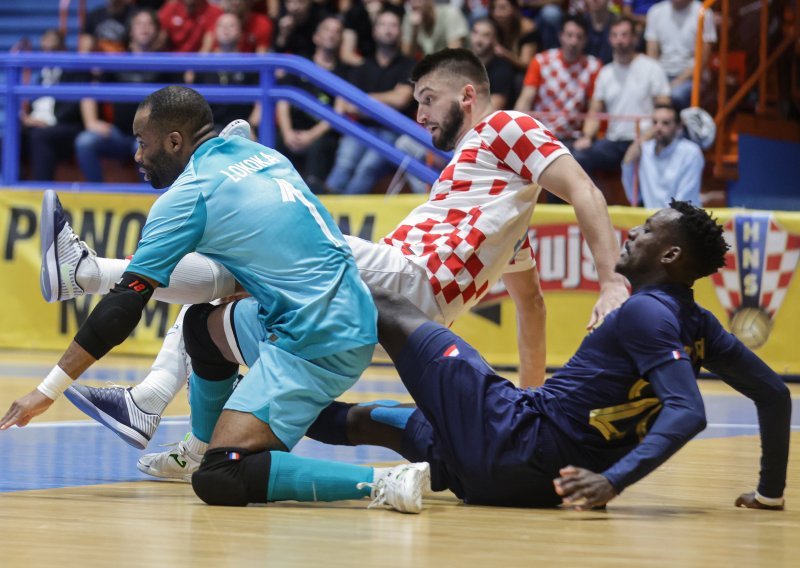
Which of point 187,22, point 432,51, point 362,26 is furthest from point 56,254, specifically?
point 187,22

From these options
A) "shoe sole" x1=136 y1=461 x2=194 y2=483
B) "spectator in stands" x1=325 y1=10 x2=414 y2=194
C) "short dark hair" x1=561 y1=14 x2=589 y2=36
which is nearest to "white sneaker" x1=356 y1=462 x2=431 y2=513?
"shoe sole" x1=136 y1=461 x2=194 y2=483

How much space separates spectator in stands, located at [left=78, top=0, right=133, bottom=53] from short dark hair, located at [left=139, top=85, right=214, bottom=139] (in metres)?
9.91

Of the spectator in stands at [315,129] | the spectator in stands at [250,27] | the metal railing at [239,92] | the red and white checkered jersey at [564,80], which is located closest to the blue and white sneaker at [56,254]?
the metal railing at [239,92]

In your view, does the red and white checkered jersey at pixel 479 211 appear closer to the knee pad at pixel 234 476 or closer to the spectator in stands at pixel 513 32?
the knee pad at pixel 234 476

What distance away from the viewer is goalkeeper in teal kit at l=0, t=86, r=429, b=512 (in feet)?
15.2

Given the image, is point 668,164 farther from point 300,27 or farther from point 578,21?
point 300,27

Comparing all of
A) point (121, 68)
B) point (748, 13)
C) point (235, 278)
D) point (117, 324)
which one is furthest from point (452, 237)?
point (748, 13)

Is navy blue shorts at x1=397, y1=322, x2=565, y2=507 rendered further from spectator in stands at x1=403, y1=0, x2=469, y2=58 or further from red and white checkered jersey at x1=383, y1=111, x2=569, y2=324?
spectator in stands at x1=403, y1=0, x2=469, y2=58

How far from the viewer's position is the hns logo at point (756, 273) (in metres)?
10.0

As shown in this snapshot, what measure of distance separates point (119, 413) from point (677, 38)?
28.7 ft

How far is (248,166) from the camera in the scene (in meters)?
4.99

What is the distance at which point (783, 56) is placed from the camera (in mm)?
14086

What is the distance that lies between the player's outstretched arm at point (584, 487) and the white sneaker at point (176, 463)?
68.2 inches

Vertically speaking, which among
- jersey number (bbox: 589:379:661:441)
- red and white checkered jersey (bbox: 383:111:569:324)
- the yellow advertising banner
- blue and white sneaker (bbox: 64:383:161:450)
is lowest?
the yellow advertising banner
